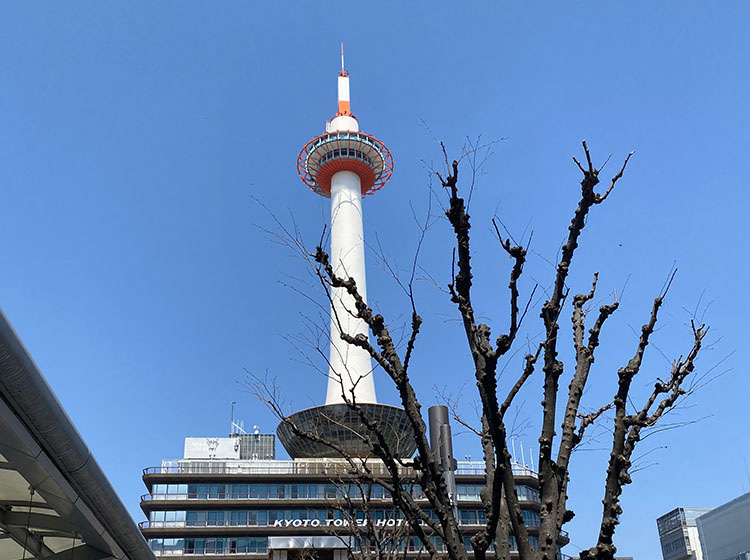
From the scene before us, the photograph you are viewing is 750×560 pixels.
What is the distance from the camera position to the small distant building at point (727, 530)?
232 ft

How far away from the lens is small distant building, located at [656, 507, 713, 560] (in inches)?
3487

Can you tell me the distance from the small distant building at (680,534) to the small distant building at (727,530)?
32.2 feet

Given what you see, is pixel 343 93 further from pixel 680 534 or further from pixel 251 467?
pixel 680 534

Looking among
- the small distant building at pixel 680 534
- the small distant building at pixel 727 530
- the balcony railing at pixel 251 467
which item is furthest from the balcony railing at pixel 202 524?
the small distant building at pixel 680 534

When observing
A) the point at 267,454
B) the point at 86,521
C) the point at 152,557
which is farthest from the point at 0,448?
the point at 267,454

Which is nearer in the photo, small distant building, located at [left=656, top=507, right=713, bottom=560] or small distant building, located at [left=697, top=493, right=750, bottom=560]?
small distant building, located at [left=697, top=493, right=750, bottom=560]

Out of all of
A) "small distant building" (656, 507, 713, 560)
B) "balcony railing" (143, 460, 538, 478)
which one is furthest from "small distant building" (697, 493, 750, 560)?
"balcony railing" (143, 460, 538, 478)

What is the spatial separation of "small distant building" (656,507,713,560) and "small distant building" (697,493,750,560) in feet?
32.2

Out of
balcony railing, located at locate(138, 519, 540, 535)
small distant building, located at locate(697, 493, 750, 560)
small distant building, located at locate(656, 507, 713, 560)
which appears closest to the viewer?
balcony railing, located at locate(138, 519, 540, 535)

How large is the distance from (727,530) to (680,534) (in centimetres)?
1790

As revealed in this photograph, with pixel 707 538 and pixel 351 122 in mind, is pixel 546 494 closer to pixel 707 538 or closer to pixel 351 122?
pixel 351 122

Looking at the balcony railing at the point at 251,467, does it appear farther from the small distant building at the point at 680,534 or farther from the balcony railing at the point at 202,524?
the small distant building at the point at 680,534

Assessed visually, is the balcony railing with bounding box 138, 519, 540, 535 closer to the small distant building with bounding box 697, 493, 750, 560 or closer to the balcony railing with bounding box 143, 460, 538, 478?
the balcony railing with bounding box 143, 460, 538, 478

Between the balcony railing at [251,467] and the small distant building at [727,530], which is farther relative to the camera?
the small distant building at [727,530]
